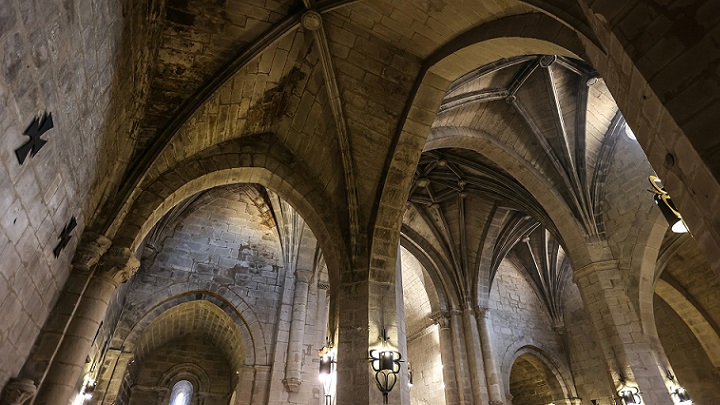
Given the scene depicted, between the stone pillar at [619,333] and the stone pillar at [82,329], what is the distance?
351 inches

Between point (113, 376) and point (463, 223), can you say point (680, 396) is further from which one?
point (113, 376)

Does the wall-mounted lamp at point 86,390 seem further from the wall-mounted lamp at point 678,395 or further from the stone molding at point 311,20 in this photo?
the wall-mounted lamp at point 678,395

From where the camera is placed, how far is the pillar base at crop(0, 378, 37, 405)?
435cm

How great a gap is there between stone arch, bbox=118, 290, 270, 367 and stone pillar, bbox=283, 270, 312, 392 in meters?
0.67

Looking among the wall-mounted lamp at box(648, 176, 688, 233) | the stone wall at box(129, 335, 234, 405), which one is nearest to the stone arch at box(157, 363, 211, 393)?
the stone wall at box(129, 335, 234, 405)

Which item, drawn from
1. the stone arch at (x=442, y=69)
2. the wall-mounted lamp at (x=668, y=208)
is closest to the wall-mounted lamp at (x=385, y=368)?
the stone arch at (x=442, y=69)

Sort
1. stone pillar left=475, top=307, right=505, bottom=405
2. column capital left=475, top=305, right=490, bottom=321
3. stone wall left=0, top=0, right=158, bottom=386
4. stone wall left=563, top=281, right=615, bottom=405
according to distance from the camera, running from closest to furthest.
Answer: stone wall left=0, top=0, right=158, bottom=386 → stone pillar left=475, top=307, right=505, bottom=405 → column capital left=475, top=305, right=490, bottom=321 → stone wall left=563, top=281, right=615, bottom=405

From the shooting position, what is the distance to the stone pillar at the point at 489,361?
11414 mm

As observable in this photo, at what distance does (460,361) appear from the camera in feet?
39.7

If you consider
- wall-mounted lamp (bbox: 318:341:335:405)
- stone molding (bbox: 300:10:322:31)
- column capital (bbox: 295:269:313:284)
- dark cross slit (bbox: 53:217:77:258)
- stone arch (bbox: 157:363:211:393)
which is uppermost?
stone molding (bbox: 300:10:322:31)

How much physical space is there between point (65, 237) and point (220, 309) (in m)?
6.71

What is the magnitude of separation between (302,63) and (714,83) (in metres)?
6.04

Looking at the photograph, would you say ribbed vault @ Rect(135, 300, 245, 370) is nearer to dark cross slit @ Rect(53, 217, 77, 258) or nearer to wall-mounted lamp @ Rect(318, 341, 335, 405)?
wall-mounted lamp @ Rect(318, 341, 335, 405)

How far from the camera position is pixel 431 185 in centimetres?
1308
